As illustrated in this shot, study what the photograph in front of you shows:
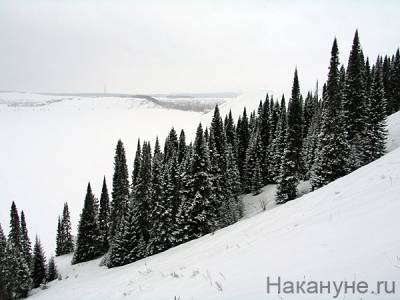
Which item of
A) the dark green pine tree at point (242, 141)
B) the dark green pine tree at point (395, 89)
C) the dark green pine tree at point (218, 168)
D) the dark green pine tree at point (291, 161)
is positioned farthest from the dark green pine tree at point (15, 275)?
the dark green pine tree at point (395, 89)

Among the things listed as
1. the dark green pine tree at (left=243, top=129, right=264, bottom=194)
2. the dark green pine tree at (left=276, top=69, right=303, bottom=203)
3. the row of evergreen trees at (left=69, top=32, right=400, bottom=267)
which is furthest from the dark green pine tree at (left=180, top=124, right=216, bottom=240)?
the dark green pine tree at (left=243, top=129, right=264, bottom=194)

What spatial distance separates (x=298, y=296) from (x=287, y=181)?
35056 millimetres

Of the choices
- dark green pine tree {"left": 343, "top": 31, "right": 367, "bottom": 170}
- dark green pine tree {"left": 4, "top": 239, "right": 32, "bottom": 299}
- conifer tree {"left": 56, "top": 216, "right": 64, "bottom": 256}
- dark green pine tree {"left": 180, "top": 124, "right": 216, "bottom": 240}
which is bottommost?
conifer tree {"left": 56, "top": 216, "right": 64, "bottom": 256}

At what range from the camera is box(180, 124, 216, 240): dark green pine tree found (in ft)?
108

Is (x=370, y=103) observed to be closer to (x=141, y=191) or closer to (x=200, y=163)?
(x=200, y=163)

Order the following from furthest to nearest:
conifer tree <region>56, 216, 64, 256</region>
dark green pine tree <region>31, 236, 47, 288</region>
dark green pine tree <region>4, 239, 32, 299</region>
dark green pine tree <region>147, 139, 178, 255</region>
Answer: conifer tree <region>56, 216, 64, 256</region>
dark green pine tree <region>31, 236, 47, 288</region>
dark green pine tree <region>4, 239, 32, 299</region>
dark green pine tree <region>147, 139, 178, 255</region>

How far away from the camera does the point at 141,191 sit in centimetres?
4353

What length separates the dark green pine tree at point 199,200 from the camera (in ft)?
108

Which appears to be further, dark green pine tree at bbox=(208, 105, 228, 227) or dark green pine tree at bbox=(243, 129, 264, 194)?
dark green pine tree at bbox=(243, 129, 264, 194)

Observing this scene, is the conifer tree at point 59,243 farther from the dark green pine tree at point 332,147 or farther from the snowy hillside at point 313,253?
the snowy hillside at point 313,253

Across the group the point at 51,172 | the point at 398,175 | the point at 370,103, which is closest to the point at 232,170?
the point at 370,103

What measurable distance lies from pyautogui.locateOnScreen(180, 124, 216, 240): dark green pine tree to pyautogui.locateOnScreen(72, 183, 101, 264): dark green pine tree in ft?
91.1

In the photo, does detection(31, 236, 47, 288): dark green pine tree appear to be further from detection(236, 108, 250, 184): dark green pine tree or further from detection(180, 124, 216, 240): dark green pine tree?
detection(236, 108, 250, 184): dark green pine tree

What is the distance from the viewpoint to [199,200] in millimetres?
33344
